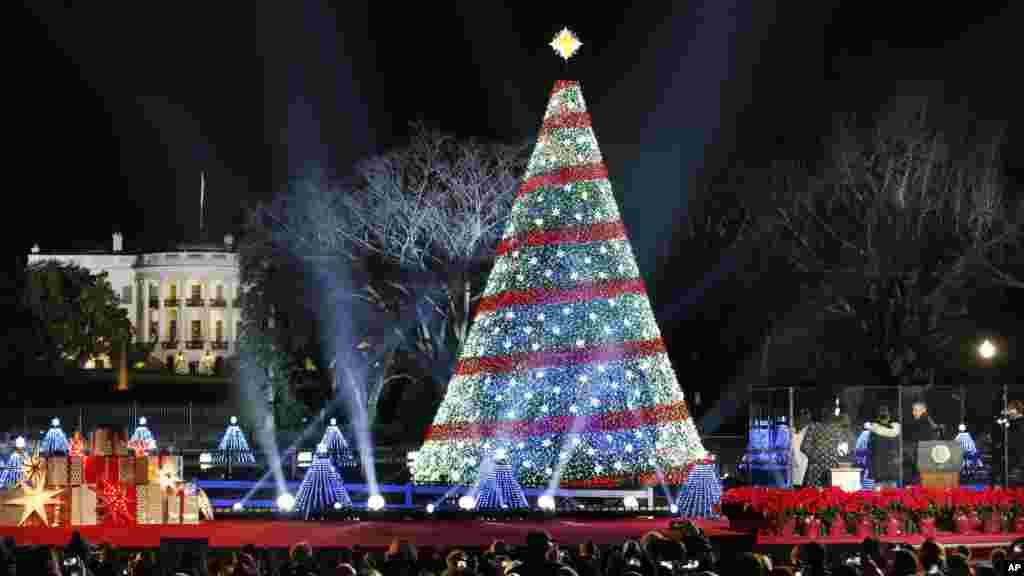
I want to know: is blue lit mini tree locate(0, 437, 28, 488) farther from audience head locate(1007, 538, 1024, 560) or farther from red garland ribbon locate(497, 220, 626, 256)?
audience head locate(1007, 538, 1024, 560)

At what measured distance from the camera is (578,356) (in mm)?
35281

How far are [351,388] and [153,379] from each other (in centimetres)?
4440

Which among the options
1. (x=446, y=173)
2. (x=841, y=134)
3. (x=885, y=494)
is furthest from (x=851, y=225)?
(x=885, y=494)

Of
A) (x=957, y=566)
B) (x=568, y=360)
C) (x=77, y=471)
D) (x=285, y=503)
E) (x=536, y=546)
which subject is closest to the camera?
(x=957, y=566)

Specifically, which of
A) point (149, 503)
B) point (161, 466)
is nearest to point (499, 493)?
point (161, 466)

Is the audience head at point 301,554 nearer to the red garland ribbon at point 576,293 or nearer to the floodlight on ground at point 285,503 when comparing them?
the floodlight on ground at point 285,503

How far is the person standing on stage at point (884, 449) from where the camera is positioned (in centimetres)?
2816

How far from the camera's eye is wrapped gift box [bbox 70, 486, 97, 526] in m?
28.9

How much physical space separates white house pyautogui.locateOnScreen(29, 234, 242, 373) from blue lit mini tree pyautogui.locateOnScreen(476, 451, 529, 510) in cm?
11855

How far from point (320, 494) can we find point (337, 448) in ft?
55.0

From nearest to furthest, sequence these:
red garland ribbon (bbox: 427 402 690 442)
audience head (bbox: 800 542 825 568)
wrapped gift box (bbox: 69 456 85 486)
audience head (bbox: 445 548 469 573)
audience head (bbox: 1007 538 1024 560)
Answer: audience head (bbox: 445 548 469 573) < audience head (bbox: 800 542 825 568) < audience head (bbox: 1007 538 1024 560) < wrapped gift box (bbox: 69 456 85 486) < red garland ribbon (bbox: 427 402 690 442)

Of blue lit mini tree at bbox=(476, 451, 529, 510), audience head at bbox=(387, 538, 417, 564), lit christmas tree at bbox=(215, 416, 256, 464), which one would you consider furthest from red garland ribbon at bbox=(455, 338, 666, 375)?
audience head at bbox=(387, 538, 417, 564)

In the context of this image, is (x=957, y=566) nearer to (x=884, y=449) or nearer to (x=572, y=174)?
(x=884, y=449)

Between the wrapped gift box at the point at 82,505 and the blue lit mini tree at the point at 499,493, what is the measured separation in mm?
6342
